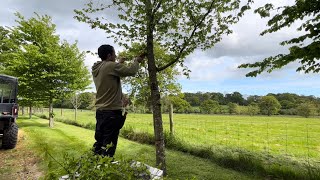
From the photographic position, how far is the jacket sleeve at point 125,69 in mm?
3600

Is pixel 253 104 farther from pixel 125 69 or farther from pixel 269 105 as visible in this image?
pixel 125 69

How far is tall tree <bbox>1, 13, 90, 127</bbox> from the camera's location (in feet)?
60.4

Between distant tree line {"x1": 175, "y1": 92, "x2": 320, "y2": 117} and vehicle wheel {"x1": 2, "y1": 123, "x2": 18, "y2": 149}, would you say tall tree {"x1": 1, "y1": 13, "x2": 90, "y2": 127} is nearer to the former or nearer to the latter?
vehicle wheel {"x1": 2, "y1": 123, "x2": 18, "y2": 149}

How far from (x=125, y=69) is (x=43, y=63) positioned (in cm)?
1698

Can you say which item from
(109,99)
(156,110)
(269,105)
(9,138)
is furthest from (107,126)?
(269,105)

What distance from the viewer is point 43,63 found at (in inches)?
744

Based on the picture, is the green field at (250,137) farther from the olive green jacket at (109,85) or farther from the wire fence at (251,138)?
the olive green jacket at (109,85)

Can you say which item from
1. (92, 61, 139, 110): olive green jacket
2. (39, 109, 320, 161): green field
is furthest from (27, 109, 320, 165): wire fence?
(92, 61, 139, 110): olive green jacket

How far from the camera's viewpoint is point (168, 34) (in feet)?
17.3

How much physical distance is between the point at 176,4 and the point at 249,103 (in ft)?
213

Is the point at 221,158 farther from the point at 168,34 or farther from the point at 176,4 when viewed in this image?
the point at 176,4

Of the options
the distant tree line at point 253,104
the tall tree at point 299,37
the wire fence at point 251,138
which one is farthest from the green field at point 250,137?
the distant tree line at point 253,104

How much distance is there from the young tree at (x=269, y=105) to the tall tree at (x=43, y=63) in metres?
53.1

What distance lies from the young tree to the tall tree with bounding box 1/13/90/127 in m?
53.1
